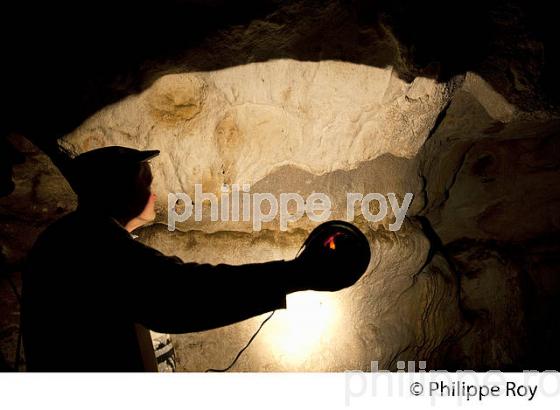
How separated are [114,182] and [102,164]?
114 mm

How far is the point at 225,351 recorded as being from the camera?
9.92 feet

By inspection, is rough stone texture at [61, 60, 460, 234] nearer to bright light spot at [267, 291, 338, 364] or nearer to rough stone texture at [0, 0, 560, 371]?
rough stone texture at [0, 0, 560, 371]

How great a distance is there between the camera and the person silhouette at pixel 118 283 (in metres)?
1.39

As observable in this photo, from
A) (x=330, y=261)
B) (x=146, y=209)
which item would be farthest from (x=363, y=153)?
(x=146, y=209)

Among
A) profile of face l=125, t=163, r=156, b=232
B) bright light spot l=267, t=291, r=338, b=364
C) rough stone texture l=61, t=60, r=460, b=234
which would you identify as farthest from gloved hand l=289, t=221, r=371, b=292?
bright light spot l=267, t=291, r=338, b=364

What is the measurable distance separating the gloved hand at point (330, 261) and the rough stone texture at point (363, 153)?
1.15 metres

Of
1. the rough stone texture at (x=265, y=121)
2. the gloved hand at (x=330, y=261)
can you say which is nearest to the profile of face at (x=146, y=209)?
the rough stone texture at (x=265, y=121)

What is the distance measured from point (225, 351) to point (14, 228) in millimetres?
2142

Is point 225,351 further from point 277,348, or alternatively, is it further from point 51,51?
point 51,51

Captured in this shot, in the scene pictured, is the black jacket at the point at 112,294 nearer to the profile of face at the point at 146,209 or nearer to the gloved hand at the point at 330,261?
the gloved hand at the point at 330,261

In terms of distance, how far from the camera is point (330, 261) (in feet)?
4.79

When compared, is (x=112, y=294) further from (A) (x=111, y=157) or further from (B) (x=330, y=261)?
(B) (x=330, y=261)

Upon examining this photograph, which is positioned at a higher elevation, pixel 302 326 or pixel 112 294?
pixel 112 294

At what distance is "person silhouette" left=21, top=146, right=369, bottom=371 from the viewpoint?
139cm
